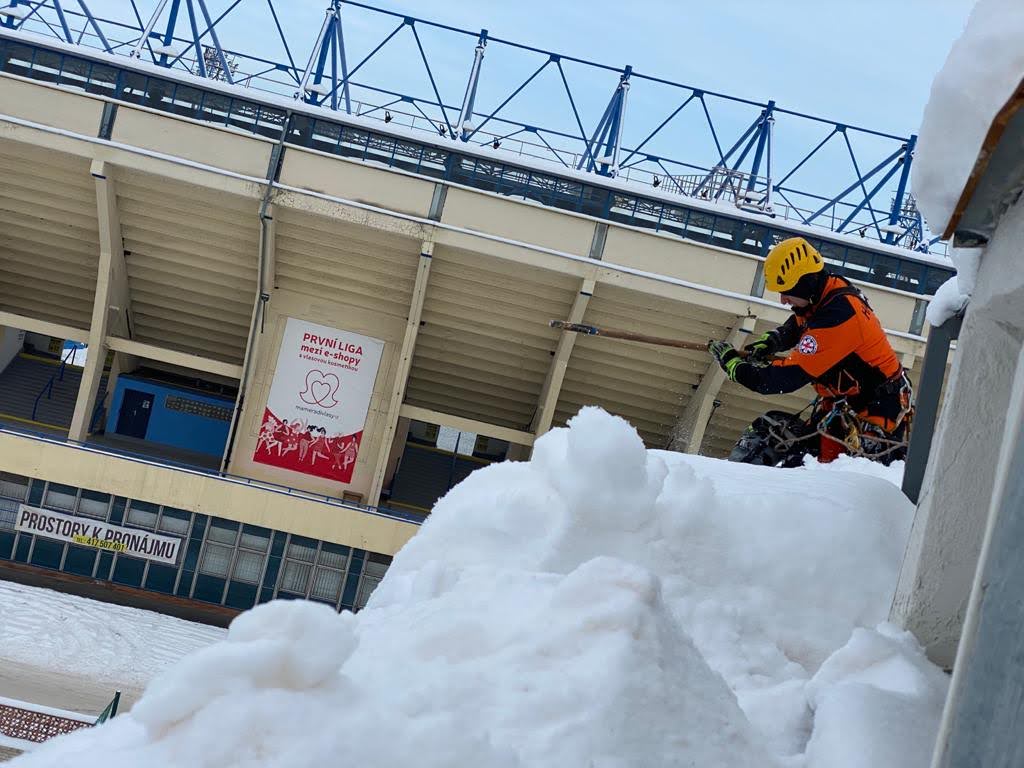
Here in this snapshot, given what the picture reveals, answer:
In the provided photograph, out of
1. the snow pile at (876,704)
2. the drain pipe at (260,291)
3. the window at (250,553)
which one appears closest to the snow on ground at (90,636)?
the window at (250,553)

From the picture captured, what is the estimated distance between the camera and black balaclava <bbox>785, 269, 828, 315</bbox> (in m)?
6.90

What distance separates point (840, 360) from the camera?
22.9ft

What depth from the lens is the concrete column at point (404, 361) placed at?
17344 mm

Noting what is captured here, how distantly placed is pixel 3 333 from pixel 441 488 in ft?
36.3

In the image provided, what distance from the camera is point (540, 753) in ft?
7.49

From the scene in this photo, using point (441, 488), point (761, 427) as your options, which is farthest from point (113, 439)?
point (761, 427)

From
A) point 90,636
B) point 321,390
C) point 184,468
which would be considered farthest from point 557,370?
point 90,636

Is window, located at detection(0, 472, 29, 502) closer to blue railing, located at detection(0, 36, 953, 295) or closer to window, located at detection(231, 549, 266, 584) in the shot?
window, located at detection(231, 549, 266, 584)

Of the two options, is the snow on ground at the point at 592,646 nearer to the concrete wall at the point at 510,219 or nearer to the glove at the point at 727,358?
the glove at the point at 727,358

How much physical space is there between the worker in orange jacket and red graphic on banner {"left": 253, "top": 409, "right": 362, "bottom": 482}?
12604 millimetres

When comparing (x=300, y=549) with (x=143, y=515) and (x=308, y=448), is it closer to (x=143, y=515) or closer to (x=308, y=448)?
(x=308, y=448)

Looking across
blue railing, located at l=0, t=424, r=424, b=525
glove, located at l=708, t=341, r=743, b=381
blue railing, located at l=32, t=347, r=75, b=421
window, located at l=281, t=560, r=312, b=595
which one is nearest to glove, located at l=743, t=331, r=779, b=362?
glove, located at l=708, t=341, r=743, b=381

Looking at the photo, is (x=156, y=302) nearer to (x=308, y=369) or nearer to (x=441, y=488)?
(x=308, y=369)

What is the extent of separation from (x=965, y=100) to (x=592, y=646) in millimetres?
1861
